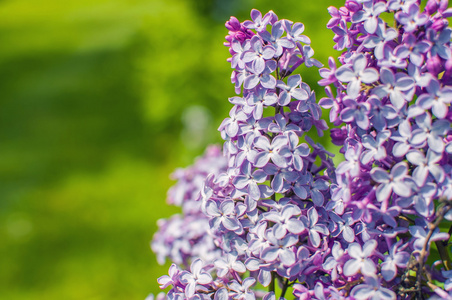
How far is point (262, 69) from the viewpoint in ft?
3.36

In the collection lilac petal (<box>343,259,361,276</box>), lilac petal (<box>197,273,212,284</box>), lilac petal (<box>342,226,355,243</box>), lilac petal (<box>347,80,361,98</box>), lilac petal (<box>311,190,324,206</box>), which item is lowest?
lilac petal (<box>343,259,361,276</box>)

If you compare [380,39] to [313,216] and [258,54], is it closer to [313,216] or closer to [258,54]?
[258,54]

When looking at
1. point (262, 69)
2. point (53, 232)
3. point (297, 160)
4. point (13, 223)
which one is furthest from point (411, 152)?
point (13, 223)

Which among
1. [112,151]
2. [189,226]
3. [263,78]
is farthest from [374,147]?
[112,151]

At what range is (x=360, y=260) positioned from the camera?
3.01 feet

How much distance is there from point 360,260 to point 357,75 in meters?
0.32

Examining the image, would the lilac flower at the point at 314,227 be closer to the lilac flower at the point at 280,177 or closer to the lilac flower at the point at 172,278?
the lilac flower at the point at 280,177

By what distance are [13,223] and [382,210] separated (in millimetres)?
4751

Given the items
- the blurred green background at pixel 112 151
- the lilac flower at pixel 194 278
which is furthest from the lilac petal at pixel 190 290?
the blurred green background at pixel 112 151

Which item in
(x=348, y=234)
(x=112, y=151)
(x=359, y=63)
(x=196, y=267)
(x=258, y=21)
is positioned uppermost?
(x=112, y=151)

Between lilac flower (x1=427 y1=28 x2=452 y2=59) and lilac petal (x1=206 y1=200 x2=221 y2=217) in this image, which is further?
lilac petal (x1=206 y1=200 x2=221 y2=217)

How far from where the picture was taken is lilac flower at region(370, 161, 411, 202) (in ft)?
2.86

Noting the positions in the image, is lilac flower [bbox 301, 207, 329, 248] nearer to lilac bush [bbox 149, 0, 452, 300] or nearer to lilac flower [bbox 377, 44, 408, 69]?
lilac bush [bbox 149, 0, 452, 300]

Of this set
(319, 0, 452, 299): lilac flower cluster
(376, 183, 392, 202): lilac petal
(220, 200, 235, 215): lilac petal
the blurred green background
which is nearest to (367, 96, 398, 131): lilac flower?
(319, 0, 452, 299): lilac flower cluster
